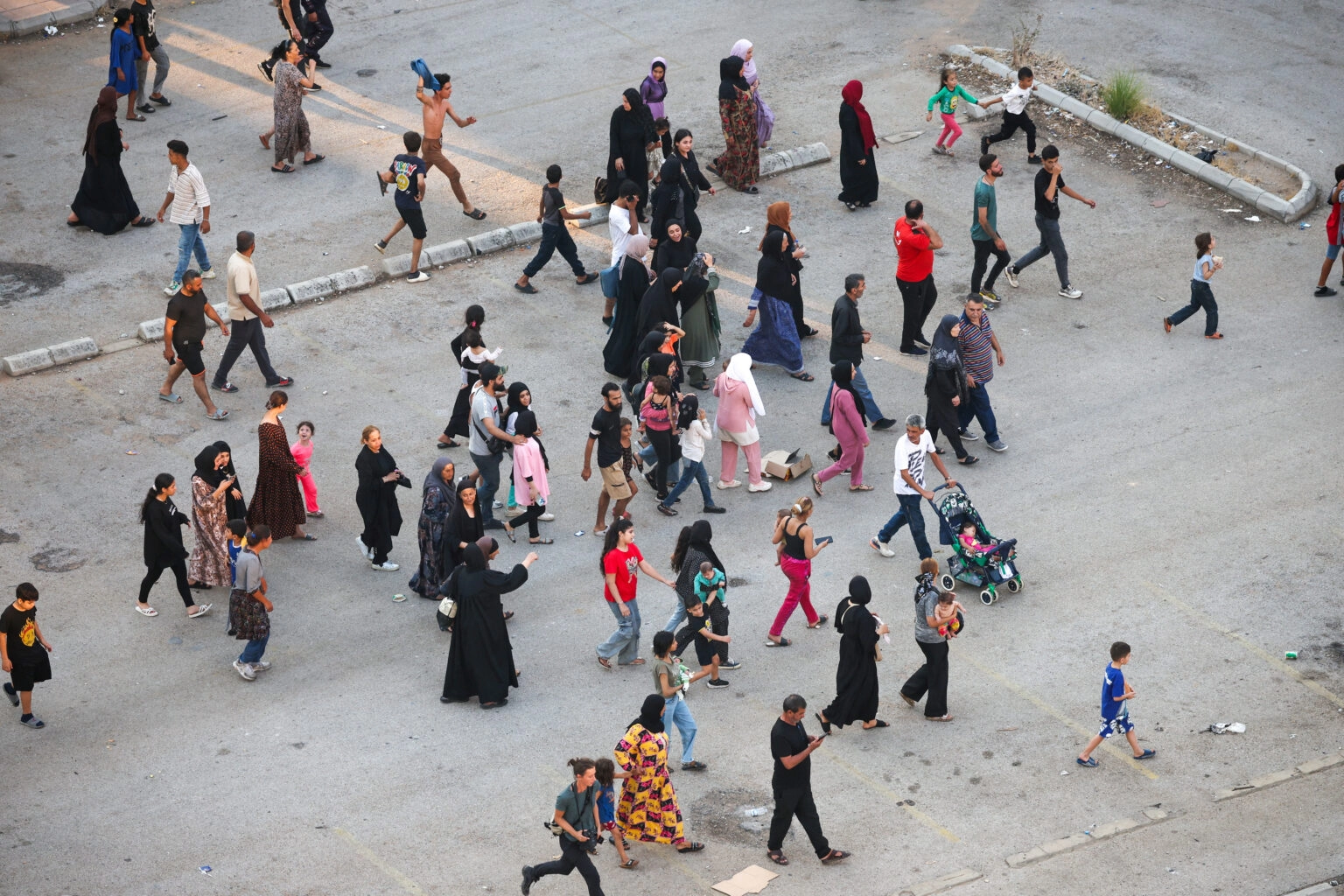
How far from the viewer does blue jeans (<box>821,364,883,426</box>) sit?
15.2 m

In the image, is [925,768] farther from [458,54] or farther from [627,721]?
[458,54]

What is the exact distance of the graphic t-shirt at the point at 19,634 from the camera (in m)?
11.4

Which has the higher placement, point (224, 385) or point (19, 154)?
point (19, 154)

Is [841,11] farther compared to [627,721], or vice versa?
[841,11]

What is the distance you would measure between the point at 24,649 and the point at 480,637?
3270 mm

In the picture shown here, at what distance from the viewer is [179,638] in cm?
1264

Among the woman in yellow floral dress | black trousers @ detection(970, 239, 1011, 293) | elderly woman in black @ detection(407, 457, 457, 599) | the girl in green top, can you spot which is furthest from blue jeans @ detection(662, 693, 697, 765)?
the girl in green top

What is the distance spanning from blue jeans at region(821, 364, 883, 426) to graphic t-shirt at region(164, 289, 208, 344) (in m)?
5.92

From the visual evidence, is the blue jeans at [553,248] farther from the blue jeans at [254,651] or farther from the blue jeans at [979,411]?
the blue jeans at [254,651]

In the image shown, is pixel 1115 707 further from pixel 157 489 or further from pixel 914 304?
pixel 157 489

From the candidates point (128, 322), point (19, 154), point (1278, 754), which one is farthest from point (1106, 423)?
point (19, 154)

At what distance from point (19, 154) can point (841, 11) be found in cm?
1168

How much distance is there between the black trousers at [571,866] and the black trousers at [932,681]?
3.08m

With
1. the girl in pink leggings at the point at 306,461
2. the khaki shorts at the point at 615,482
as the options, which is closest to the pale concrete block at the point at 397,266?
the girl in pink leggings at the point at 306,461
